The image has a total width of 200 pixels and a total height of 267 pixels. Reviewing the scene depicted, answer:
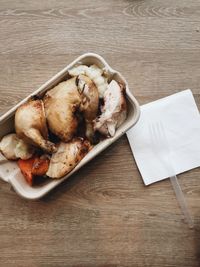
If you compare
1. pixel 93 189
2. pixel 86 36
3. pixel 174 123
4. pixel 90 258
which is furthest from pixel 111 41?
pixel 90 258

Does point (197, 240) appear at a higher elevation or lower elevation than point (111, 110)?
lower

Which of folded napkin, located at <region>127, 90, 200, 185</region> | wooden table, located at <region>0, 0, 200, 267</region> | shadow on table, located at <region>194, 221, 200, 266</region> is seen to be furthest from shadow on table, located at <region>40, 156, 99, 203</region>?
shadow on table, located at <region>194, 221, 200, 266</region>

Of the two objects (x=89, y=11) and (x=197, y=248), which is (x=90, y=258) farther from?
(x=89, y=11)

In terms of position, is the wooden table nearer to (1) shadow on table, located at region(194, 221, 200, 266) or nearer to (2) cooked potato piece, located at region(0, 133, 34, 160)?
(1) shadow on table, located at region(194, 221, 200, 266)

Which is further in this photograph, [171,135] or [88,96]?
[171,135]

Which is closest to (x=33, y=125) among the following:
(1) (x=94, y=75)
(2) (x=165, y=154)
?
(1) (x=94, y=75)

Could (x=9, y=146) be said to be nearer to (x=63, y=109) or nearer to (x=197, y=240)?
(x=63, y=109)

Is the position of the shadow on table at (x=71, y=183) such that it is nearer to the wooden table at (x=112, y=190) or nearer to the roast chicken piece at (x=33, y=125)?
the wooden table at (x=112, y=190)

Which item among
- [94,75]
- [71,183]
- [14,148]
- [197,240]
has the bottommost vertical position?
[197,240]
